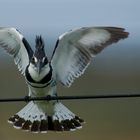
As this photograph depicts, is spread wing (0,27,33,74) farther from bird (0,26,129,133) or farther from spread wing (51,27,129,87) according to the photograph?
spread wing (51,27,129,87)

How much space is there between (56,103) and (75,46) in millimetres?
280

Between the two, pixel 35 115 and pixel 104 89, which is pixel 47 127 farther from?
pixel 104 89

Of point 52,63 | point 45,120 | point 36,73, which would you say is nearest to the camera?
point 36,73

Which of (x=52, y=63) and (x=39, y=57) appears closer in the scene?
(x=39, y=57)

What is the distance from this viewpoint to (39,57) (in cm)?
402

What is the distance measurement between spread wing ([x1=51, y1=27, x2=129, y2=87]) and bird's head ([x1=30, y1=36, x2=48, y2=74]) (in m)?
0.07

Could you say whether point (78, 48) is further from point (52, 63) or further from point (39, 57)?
point (39, 57)

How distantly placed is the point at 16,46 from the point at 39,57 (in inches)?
9.6

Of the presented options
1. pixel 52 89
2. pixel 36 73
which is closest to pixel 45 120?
pixel 52 89

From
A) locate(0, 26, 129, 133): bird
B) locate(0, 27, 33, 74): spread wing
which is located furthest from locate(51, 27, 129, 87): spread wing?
locate(0, 27, 33, 74): spread wing

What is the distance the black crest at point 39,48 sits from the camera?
4027 mm

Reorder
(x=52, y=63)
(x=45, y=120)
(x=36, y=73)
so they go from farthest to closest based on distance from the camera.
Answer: (x=45, y=120), (x=52, y=63), (x=36, y=73)

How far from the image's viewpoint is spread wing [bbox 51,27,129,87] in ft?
13.4

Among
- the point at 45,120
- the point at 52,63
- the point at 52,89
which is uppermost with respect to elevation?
the point at 52,63
